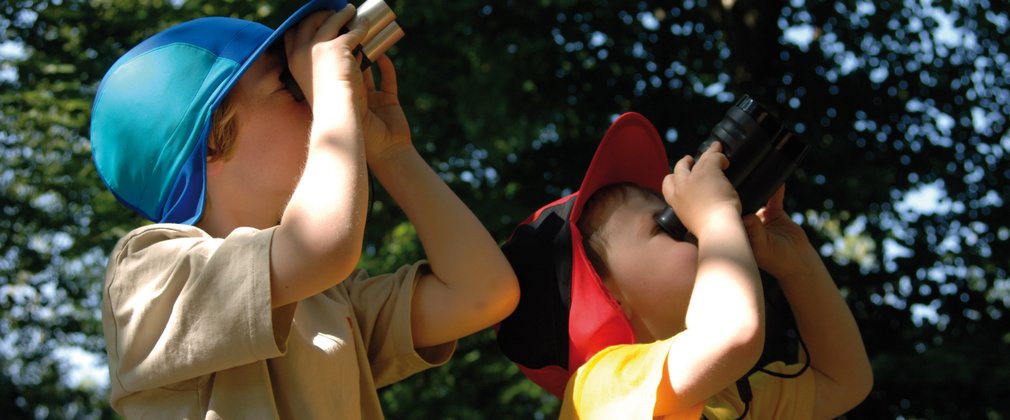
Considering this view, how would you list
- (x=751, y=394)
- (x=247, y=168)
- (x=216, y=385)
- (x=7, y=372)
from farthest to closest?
(x=7, y=372) → (x=751, y=394) → (x=247, y=168) → (x=216, y=385)

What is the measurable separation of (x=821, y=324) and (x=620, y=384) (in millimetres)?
599

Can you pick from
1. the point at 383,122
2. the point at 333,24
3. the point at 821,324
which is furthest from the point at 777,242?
the point at 333,24

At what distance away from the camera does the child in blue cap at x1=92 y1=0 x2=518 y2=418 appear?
1656mm

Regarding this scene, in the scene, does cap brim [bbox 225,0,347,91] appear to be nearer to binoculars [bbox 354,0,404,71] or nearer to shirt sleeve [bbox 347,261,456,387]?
binoculars [bbox 354,0,404,71]

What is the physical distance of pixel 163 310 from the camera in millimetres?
1696

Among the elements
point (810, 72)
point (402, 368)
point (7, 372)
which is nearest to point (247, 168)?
point (402, 368)

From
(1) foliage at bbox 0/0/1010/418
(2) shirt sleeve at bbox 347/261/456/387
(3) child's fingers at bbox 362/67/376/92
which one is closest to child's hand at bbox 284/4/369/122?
(3) child's fingers at bbox 362/67/376/92

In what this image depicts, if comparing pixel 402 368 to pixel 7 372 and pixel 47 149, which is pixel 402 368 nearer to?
pixel 47 149

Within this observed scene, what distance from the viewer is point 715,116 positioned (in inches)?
199

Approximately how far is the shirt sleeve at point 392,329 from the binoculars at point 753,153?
1.57 feet

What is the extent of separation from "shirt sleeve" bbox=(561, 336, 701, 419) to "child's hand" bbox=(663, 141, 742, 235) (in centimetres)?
22

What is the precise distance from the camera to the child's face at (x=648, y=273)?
202 centimetres

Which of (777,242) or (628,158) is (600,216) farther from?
(777,242)

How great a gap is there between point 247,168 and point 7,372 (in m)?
9.45
